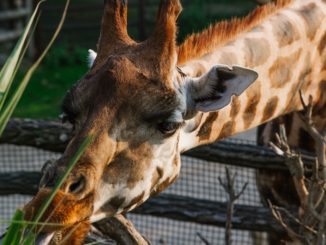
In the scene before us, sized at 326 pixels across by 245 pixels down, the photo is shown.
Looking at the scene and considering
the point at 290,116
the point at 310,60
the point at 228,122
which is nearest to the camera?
the point at 228,122

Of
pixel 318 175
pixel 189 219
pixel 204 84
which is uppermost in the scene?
pixel 204 84

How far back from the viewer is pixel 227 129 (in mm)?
4301

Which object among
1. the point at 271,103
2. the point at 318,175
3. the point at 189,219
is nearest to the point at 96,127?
the point at 318,175

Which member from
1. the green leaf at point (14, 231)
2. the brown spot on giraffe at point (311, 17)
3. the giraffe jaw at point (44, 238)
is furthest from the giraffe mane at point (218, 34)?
the green leaf at point (14, 231)

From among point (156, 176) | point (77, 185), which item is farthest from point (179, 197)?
point (77, 185)

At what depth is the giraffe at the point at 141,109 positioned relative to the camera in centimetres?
344

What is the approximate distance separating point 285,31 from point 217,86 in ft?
2.82

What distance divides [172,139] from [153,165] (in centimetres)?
13

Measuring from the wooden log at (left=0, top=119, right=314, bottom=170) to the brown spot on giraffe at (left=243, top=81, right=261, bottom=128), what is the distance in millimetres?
1535

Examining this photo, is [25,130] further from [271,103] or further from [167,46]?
[167,46]

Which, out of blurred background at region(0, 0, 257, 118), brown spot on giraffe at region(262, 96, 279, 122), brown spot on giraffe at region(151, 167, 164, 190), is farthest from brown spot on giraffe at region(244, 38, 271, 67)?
blurred background at region(0, 0, 257, 118)

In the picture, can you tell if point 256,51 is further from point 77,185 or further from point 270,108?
point 77,185

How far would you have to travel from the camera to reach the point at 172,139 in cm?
377

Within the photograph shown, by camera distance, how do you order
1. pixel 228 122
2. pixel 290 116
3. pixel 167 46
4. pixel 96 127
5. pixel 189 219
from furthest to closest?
pixel 189 219, pixel 290 116, pixel 228 122, pixel 167 46, pixel 96 127
